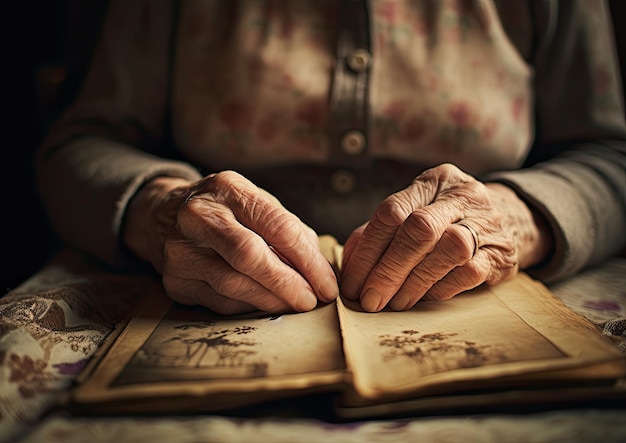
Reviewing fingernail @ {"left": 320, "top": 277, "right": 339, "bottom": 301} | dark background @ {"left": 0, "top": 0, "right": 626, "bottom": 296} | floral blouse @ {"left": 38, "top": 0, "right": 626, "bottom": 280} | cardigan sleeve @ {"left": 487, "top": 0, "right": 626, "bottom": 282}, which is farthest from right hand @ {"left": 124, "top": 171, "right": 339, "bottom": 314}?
dark background @ {"left": 0, "top": 0, "right": 626, "bottom": 296}

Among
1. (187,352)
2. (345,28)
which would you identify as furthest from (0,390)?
(345,28)

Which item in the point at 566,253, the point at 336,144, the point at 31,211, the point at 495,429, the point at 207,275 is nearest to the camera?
the point at 495,429

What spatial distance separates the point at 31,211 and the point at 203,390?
111 centimetres

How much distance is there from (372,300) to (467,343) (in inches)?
5.4

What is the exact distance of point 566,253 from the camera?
0.85m

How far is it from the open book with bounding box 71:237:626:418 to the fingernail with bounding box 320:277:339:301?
0.5 inches

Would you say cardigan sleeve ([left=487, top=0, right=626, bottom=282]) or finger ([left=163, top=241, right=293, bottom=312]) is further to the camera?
cardigan sleeve ([left=487, top=0, right=626, bottom=282])

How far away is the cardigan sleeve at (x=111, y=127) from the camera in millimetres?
927

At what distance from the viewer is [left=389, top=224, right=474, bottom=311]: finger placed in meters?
0.67

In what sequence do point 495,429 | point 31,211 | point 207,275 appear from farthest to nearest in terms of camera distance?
point 31,211
point 207,275
point 495,429

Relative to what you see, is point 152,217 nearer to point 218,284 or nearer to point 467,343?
point 218,284

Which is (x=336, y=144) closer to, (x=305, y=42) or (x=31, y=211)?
(x=305, y=42)

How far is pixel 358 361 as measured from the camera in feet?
1.80

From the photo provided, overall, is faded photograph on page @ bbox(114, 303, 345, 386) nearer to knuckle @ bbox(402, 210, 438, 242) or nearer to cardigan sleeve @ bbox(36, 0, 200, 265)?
knuckle @ bbox(402, 210, 438, 242)
